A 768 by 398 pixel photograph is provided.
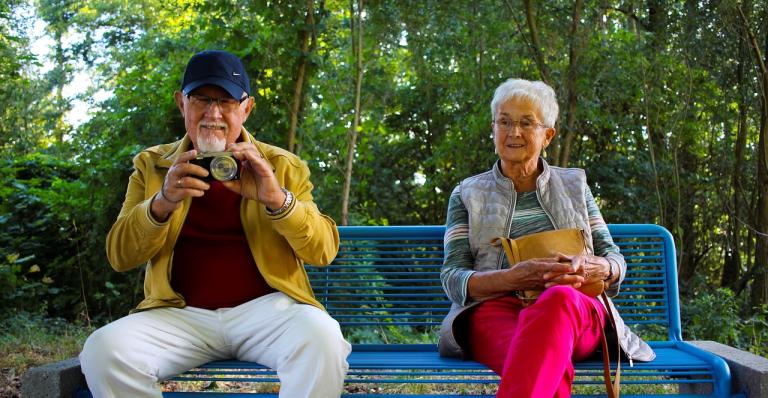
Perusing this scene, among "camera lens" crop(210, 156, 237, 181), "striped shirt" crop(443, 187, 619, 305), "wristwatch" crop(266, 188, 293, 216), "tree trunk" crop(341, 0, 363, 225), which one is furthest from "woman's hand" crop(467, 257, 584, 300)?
"tree trunk" crop(341, 0, 363, 225)

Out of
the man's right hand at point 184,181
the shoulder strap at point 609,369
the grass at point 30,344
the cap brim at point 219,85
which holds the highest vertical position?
the cap brim at point 219,85

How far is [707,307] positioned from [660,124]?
3.04m

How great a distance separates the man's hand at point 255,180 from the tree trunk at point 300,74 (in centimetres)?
377

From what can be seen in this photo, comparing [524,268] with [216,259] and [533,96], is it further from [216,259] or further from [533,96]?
[216,259]

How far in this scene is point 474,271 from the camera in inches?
128

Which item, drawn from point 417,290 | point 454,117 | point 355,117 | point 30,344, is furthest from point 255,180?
point 454,117

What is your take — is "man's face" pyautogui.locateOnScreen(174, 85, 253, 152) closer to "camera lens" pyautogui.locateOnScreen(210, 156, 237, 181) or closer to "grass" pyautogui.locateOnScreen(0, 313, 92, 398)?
"camera lens" pyautogui.locateOnScreen(210, 156, 237, 181)

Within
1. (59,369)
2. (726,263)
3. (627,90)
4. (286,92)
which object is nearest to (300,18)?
(286,92)

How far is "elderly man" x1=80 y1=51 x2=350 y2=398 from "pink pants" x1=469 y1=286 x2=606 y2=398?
575 millimetres

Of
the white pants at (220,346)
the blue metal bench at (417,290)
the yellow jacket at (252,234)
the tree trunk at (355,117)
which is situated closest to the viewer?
the white pants at (220,346)

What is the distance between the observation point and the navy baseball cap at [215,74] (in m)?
3.07

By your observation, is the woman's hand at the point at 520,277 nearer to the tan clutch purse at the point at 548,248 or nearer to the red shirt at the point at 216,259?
the tan clutch purse at the point at 548,248

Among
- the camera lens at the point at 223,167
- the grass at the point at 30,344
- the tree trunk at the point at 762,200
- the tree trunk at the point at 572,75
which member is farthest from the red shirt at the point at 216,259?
Answer: the tree trunk at the point at 762,200

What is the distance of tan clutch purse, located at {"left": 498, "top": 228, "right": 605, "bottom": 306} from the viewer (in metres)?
3.08
